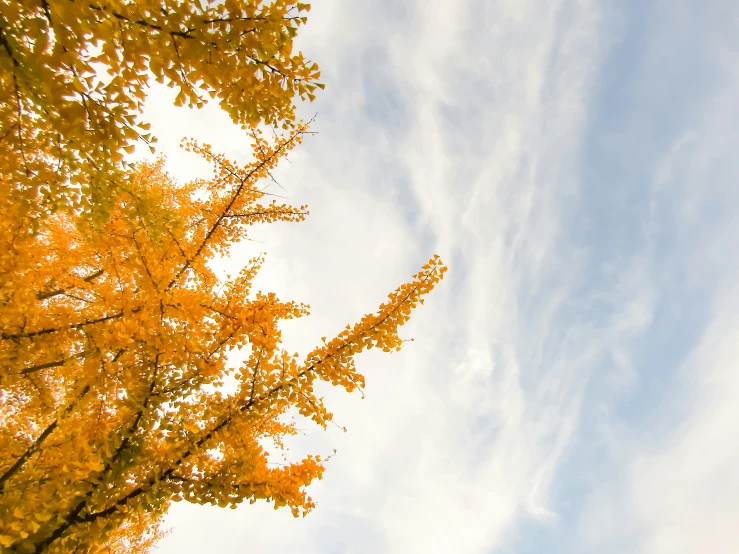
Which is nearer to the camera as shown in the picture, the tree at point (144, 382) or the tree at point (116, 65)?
the tree at point (116, 65)

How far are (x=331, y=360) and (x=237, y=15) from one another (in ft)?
9.15

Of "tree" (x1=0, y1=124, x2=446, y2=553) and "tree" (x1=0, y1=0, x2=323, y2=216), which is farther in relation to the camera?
"tree" (x1=0, y1=124, x2=446, y2=553)

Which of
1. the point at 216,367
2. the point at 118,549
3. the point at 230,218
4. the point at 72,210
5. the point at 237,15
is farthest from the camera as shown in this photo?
the point at 118,549

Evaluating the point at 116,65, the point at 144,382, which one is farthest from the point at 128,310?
the point at 116,65

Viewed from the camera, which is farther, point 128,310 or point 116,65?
point 128,310

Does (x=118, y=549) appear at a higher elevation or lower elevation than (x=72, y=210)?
lower

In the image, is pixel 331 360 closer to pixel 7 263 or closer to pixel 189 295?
pixel 189 295

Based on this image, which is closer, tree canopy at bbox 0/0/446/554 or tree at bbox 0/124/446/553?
tree canopy at bbox 0/0/446/554

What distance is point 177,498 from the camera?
335 centimetres

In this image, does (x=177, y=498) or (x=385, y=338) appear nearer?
(x=177, y=498)

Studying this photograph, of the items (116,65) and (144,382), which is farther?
(144,382)

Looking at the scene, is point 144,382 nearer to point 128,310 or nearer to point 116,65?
point 128,310

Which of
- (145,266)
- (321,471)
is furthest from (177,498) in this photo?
(145,266)

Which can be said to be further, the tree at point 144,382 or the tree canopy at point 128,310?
the tree at point 144,382
